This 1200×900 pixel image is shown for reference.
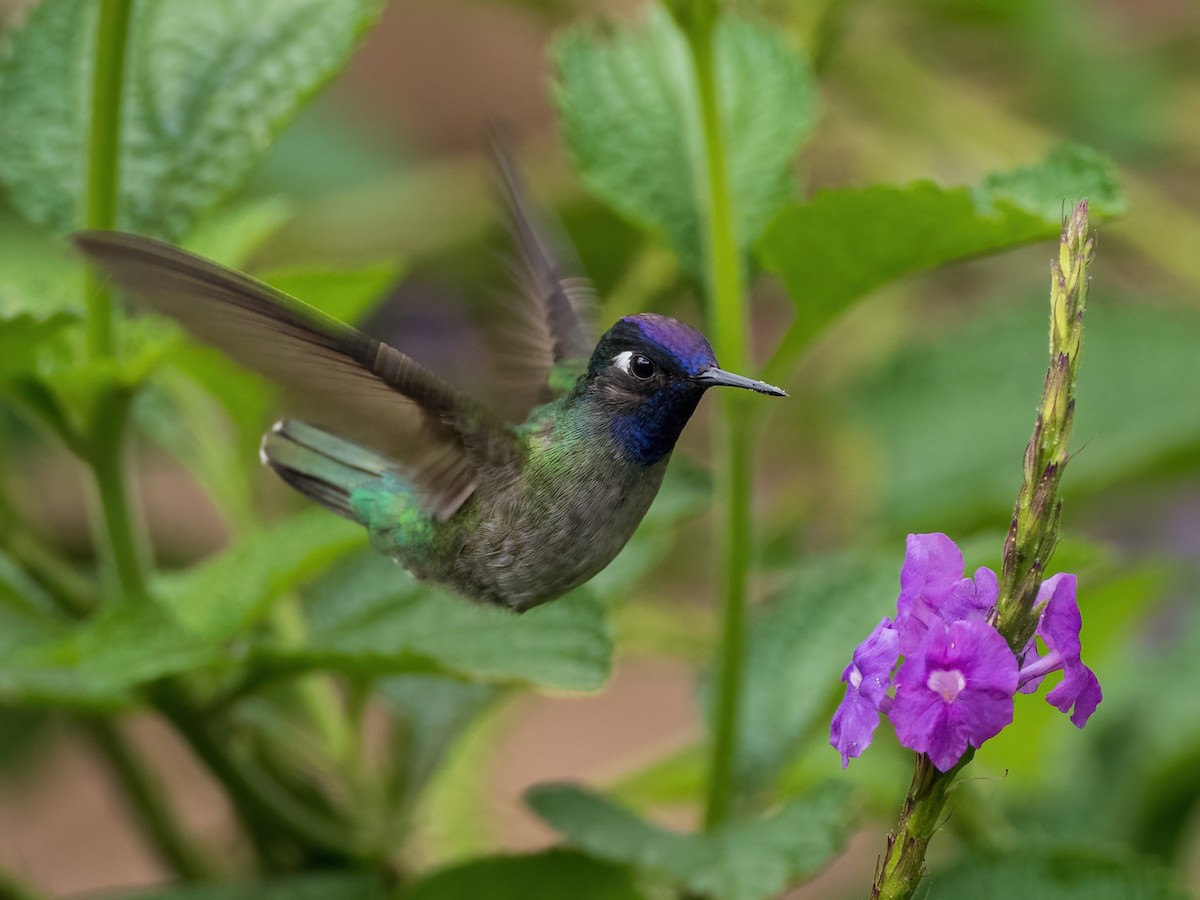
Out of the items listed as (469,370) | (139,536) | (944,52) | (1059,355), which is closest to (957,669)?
(1059,355)

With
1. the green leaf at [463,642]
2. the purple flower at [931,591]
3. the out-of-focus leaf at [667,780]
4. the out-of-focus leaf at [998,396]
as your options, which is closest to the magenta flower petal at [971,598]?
the purple flower at [931,591]

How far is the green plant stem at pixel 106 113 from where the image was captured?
1177mm

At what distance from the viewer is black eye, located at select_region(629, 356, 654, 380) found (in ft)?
3.67

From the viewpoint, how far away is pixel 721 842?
1262 mm

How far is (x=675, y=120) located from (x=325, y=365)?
58 centimetres

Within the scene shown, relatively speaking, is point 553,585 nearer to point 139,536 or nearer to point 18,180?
point 139,536

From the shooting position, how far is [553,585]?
1.15 meters

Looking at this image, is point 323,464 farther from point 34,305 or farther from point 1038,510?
point 1038,510

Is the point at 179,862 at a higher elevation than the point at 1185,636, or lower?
lower

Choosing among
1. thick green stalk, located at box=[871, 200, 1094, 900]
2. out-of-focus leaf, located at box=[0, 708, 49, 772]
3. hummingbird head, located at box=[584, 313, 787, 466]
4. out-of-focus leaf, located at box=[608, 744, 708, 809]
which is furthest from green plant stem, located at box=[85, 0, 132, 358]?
out-of-focus leaf, located at box=[0, 708, 49, 772]

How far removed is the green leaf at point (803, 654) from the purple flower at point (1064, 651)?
58 centimetres

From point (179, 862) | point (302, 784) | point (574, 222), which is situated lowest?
point (179, 862)

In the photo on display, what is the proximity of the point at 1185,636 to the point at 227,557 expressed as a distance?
140 centimetres

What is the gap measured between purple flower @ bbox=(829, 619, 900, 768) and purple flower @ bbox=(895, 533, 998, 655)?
0.01m
